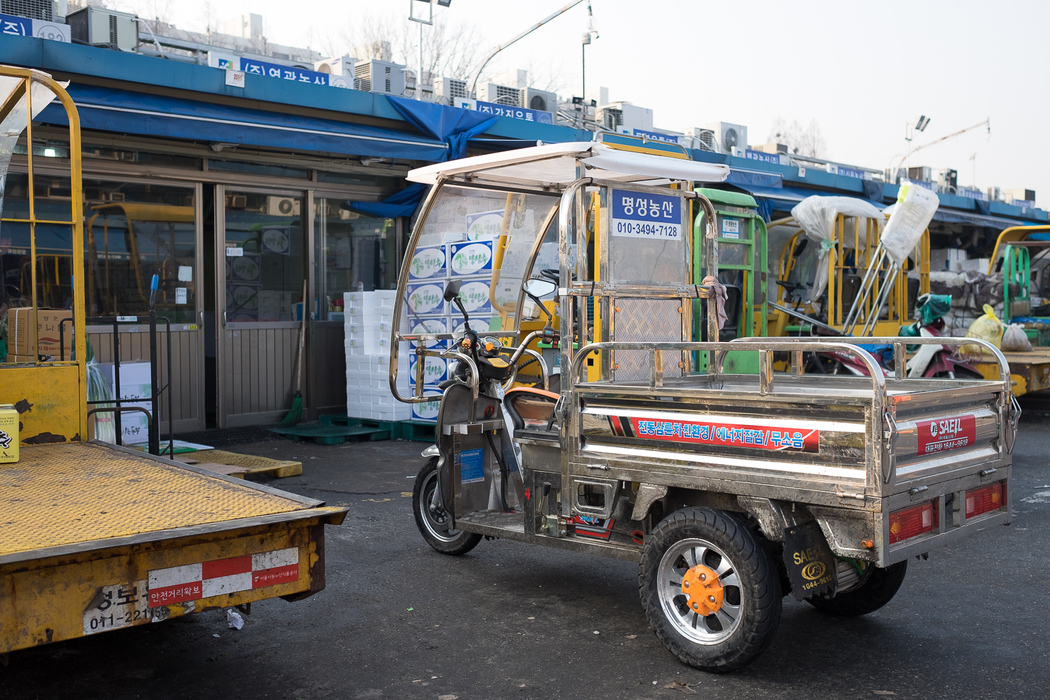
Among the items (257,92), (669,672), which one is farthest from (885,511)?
(257,92)

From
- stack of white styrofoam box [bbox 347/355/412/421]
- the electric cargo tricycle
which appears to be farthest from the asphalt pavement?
stack of white styrofoam box [bbox 347/355/412/421]

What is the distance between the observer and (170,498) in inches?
158

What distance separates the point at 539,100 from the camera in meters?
16.7

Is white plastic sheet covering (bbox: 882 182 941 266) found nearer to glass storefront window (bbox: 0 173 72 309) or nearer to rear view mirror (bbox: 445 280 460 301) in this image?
rear view mirror (bbox: 445 280 460 301)

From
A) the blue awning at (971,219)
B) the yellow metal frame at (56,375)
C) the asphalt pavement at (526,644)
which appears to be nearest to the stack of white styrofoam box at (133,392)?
the yellow metal frame at (56,375)

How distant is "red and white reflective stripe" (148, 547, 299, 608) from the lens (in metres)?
3.40

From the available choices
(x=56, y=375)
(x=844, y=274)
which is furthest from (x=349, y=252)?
(x=56, y=375)

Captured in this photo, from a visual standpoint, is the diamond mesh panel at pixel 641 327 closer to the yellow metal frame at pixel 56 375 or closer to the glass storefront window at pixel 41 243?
the yellow metal frame at pixel 56 375

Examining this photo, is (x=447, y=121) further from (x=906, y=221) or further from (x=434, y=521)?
(x=434, y=521)

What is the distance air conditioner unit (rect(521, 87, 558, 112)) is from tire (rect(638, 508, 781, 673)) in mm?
13368

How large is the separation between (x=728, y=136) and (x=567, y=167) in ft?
54.1

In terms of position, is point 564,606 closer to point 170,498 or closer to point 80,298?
point 170,498

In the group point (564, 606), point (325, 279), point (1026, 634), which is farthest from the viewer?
point (325, 279)

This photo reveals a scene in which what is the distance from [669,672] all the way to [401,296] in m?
2.73
